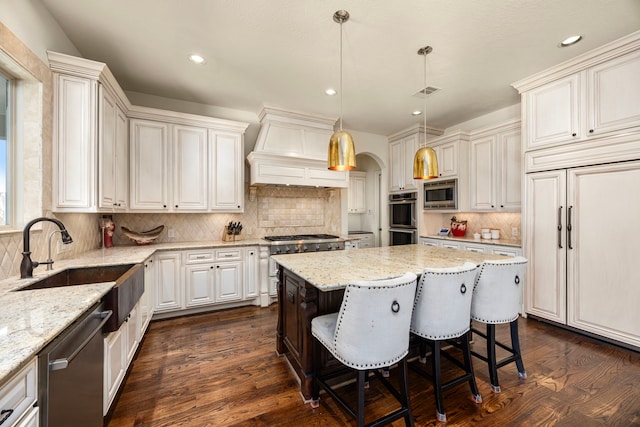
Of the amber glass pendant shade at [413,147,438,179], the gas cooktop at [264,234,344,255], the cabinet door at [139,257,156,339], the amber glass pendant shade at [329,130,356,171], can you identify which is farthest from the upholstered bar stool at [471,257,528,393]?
the cabinet door at [139,257,156,339]

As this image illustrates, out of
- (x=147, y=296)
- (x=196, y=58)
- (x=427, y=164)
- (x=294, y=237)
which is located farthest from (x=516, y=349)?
(x=196, y=58)

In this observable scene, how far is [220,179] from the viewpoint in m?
3.72

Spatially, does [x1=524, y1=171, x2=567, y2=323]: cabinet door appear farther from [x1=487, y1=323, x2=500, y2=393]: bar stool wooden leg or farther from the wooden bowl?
the wooden bowl

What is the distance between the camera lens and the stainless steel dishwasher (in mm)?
952

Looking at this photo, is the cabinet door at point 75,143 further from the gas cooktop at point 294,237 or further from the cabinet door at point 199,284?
the gas cooktop at point 294,237

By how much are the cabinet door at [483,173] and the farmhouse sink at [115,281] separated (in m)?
4.40

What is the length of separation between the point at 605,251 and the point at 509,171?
150 centimetres

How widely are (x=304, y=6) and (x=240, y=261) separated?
9.42 feet

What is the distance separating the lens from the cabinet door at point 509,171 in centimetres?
368

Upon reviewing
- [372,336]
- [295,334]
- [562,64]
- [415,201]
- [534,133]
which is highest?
[562,64]

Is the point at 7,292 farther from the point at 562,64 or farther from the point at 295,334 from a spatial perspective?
the point at 562,64

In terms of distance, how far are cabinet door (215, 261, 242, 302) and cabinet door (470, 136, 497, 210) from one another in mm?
3641

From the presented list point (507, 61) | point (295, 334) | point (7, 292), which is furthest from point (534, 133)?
point (7, 292)

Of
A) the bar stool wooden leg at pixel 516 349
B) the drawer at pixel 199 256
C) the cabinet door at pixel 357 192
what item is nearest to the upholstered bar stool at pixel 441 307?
the bar stool wooden leg at pixel 516 349
